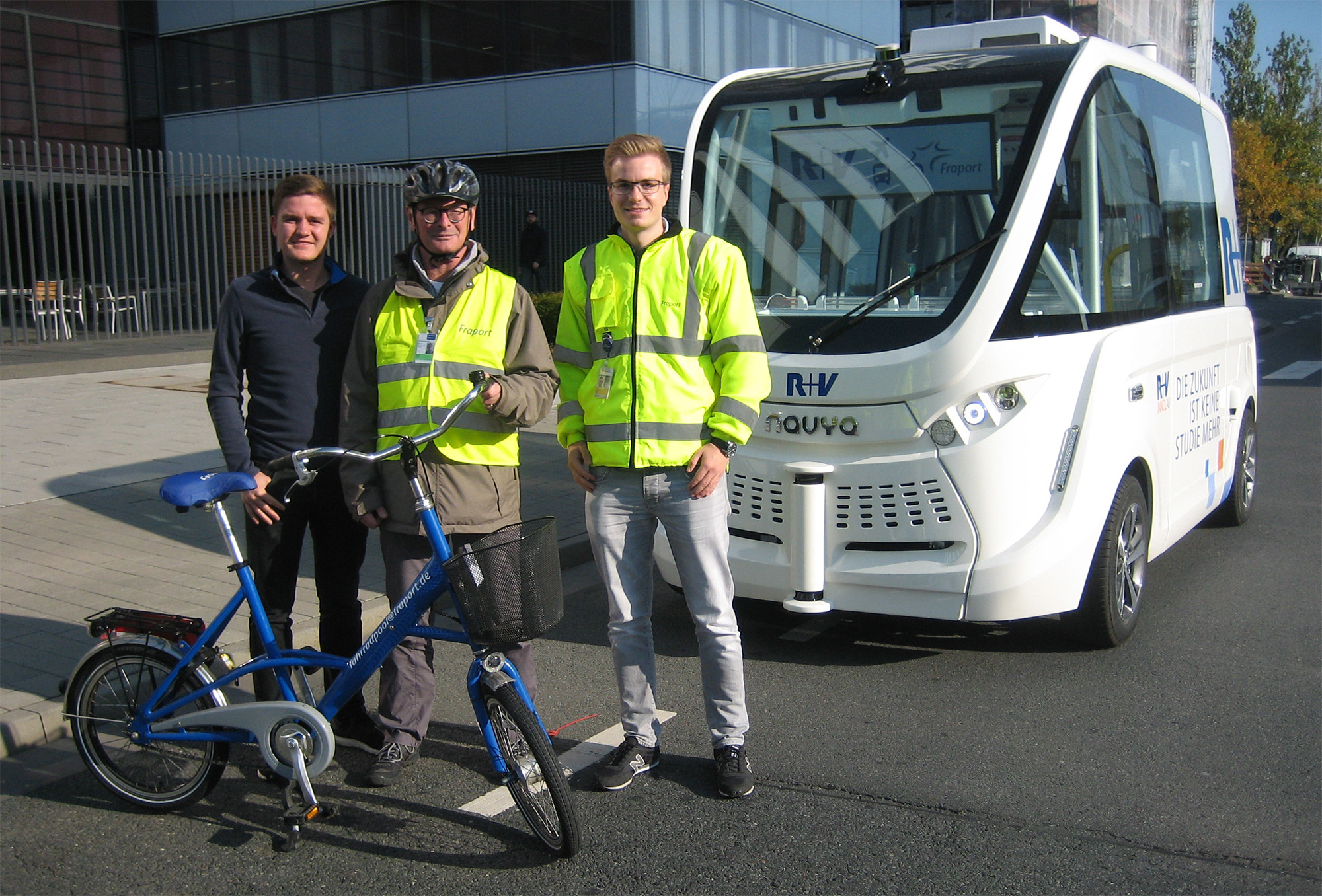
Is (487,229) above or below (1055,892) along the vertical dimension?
above

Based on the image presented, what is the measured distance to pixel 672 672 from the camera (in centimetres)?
504

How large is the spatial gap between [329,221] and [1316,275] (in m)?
51.3

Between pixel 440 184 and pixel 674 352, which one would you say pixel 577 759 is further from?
pixel 440 184

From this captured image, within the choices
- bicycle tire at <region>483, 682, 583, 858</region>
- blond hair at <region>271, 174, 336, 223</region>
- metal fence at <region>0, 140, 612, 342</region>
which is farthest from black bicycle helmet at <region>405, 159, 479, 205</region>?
metal fence at <region>0, 140, 612, 342</region>

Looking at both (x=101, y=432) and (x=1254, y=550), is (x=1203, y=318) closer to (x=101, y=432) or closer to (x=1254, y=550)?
(x=1254, y=550)

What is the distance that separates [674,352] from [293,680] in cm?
151

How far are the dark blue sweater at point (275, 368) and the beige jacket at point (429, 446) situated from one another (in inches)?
5.9

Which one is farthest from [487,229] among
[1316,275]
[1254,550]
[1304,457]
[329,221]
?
[1316,275]

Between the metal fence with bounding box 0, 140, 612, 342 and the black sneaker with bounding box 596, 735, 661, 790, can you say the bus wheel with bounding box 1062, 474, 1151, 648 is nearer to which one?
the black sneaker with bounding box 596, 735, 661, 790

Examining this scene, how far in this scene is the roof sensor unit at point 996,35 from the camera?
19.0 feet

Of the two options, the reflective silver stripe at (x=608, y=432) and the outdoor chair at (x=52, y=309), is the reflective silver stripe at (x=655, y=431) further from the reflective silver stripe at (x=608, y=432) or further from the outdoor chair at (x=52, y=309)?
the outdoor chair at (x=52, y=309)

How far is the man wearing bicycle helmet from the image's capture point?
371 centimetres

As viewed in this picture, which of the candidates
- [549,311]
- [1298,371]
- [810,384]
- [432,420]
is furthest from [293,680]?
[1298,371]

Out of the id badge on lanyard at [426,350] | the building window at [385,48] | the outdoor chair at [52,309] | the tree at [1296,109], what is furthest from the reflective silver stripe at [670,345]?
the tree at [1296,109]
